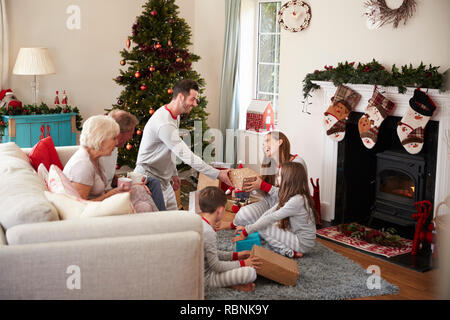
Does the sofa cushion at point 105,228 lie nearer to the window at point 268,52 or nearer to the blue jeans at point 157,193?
the blue jeans at point 157,193

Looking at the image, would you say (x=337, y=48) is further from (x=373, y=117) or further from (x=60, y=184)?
(x=60, y=184)

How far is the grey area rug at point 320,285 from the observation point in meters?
3.29

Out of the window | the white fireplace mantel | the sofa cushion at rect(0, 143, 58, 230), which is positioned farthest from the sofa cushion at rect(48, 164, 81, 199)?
the window

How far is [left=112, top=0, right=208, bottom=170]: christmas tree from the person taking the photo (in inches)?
223

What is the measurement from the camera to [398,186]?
4738mm

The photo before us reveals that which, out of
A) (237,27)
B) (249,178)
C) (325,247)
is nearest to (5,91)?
(237,27)

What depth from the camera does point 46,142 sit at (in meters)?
3.97

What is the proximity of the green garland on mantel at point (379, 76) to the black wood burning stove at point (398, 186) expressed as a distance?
638mm

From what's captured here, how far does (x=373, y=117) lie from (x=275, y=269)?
181 centimetres

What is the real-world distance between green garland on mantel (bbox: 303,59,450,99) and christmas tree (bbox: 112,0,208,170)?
1.50 meters

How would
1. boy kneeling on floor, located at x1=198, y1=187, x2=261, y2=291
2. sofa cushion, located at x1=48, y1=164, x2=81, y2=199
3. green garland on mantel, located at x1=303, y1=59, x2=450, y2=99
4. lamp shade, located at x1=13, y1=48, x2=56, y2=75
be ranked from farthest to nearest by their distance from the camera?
lamp shade, located at x1=13, y1=48, x2=56, y2=75, green garland on mantel, located at x1=303, y1=59, x2=450, y2=99, boy kneeling on floor, located at x1=198, y1=187, x2=261, y2=291, sofa cushion, located at x1=48, y1=164, x2=81, y2=199

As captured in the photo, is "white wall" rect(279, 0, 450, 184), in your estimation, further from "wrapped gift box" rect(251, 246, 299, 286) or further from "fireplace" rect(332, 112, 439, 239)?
"wrapped gift box" rect(251, 246, 299, 286)

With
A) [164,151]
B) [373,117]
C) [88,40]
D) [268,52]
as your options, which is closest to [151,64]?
[88,40]
